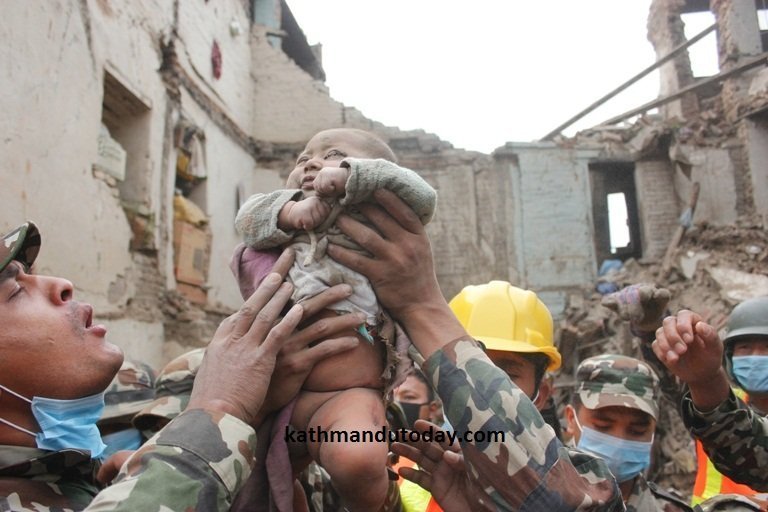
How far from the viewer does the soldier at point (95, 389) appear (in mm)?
1198

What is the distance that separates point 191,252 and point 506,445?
8.00 metres

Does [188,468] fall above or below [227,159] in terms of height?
below

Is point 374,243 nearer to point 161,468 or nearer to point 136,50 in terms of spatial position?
point 161,468

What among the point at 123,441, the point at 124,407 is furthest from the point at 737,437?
the point at 124,407

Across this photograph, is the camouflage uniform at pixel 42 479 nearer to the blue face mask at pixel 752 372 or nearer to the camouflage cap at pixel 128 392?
the camouflage cap at pixel 128 392

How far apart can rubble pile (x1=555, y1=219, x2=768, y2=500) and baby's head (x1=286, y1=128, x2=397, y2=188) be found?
257 inches

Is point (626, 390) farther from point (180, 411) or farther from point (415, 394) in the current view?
point (180, 411)

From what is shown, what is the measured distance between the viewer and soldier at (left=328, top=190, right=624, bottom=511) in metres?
1.31

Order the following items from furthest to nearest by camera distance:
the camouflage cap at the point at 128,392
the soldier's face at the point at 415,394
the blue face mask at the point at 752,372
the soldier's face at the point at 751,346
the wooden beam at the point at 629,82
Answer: the wooden beam at the point at 629,82 < the soldier's face at the point at 415,394 < the camouflage cap at the point at 128,392 < the soldier's face at the point at 751,346 < the blue face mask at the point at 752,372

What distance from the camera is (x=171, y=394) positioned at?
2996 mm

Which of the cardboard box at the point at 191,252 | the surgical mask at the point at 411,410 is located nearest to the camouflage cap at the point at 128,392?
the surgical mask at the point at 411,410

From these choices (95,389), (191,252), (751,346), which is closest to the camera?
(95,389)

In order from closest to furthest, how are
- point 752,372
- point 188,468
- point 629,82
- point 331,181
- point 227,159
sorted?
point 188,468, point 331,181, point 752,372, point 227,159, point 629,82

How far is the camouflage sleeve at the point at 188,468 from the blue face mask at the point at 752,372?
2.96 meters
